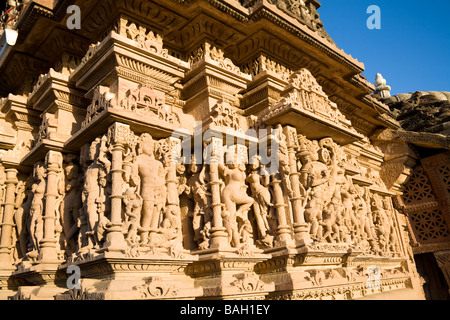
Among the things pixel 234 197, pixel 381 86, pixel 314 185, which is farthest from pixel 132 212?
pixel 381 86

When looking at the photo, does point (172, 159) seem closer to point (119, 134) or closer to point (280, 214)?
point (119, 134)

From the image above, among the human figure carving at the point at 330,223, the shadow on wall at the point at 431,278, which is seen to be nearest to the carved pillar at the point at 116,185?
the human figure carving at the point at 330,223

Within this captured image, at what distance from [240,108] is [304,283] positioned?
9.94ft

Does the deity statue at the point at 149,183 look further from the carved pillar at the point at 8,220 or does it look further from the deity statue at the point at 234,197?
the carved pillar at the point at 8,220

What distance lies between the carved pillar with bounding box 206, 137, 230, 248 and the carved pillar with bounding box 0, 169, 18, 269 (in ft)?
9.93

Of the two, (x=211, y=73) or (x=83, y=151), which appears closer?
(x=83, y=151)

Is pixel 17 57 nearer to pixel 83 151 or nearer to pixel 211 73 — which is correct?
pixel 83 151

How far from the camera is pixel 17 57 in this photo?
5.84 m

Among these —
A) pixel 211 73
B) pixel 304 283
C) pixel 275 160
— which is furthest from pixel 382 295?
pixel 211 73

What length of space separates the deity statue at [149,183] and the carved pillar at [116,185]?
0.68ft

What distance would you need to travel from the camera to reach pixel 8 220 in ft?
17.1

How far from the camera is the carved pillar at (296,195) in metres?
4.89

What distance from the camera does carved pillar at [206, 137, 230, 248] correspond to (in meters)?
4.39

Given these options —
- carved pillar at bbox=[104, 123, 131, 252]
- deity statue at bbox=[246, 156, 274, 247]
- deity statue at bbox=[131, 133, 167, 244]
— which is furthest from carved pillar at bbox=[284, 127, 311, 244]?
carved pillar at bbox=[104, 123, 131, 252]
